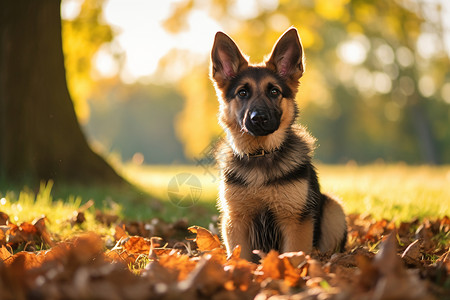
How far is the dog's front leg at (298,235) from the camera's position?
3.69 m

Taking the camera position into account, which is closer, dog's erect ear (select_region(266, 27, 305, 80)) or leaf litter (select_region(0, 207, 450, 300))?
leaf litter (select_region(0, 207, 450, 300))

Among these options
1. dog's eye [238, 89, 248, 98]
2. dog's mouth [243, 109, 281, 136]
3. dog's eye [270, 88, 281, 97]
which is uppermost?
dog's eye [270, 88, 281, 97]

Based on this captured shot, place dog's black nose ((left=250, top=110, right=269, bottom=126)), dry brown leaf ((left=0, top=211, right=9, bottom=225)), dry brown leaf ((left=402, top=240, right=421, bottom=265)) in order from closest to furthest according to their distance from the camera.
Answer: dry brown leaf ((left=402, top=240, right=421, bottom=265)) < dog's black nose ((left=250, top=110, right=269, bottom=126)) < dry brown leaf ((left=0, top=211, right=9, bottom=225))

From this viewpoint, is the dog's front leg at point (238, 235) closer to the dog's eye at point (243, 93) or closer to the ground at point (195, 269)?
the ground at point (195, 269)

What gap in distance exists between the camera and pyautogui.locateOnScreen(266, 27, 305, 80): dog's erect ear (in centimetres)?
437

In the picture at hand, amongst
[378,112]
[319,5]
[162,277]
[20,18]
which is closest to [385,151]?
[378,112]

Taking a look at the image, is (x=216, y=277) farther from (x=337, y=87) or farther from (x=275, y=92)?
(x=337, y=87)

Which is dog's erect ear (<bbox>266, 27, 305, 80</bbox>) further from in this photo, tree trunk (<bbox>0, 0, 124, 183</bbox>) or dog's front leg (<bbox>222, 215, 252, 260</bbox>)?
tree trunk (<bbox>0, 0, 124, 183</bbox>)

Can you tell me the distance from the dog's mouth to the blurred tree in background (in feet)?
26.8

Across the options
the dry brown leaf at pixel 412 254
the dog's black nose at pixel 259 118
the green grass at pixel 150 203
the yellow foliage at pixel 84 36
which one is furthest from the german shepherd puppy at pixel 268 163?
the yellow foliage at pixel 84 36

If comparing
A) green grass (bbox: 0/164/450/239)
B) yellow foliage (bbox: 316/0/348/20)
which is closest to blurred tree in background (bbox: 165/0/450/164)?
yellow foliage (bbox: 316/0/348/20)

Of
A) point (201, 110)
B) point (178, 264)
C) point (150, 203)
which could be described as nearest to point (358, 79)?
point (201, 110)

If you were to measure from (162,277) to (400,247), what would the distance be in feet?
8.78

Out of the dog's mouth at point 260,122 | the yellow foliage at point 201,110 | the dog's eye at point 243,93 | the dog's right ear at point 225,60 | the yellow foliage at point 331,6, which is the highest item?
the yellow foliage at point 331,6
